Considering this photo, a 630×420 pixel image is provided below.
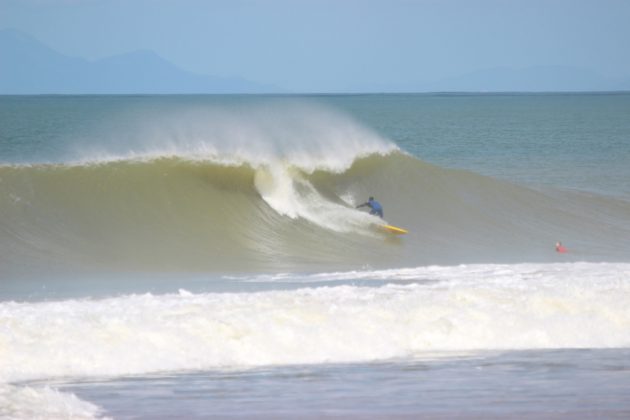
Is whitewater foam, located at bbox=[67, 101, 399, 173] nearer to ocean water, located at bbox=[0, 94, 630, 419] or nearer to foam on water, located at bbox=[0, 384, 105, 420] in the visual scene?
ocean water, located at bbox=[0, 94, 630, 419]

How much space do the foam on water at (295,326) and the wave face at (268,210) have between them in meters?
4.33

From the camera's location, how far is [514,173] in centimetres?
4103

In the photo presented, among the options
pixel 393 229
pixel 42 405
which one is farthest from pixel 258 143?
pixel 42 405

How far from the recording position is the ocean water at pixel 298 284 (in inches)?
345

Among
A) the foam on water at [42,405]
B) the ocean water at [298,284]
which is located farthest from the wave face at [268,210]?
the foam on water at [42,405]

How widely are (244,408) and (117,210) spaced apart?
1195 cm

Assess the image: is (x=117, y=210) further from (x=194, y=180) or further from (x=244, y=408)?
(x=244, y=408)

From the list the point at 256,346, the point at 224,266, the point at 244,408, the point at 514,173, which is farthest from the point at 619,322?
the point at 514,173

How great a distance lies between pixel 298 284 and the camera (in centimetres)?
1488

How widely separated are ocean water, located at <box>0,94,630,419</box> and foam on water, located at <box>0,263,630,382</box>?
1.2 inches

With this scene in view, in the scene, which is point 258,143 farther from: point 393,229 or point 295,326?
point 295,326

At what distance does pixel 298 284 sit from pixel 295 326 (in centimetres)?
380

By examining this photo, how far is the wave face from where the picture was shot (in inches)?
704

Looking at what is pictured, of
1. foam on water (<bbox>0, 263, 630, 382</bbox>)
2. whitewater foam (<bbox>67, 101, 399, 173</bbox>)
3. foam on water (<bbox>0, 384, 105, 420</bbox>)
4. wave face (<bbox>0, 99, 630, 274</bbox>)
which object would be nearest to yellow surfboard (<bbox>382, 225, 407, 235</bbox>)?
wave face (<bbox>0, 99, 630, 274</bbox>)
